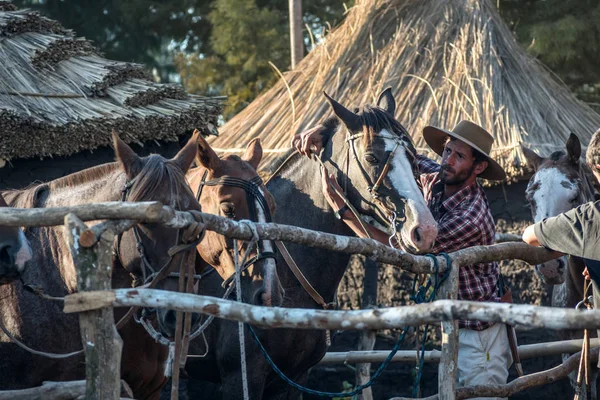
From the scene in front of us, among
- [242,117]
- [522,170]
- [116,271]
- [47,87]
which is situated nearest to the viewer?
[116,271]

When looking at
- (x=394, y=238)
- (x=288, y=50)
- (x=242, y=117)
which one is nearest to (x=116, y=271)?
(x=394, y=238)

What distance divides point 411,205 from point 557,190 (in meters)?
1.98

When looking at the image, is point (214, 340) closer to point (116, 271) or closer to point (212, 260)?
point (212, 260)

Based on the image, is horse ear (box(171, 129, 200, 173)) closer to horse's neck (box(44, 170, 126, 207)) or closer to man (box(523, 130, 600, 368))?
horse's neck (box(44, 170, 126, 207))

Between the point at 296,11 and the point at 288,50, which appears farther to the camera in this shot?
the point at 288,50

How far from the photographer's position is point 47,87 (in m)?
7.16

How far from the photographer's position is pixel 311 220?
5035 millimetres

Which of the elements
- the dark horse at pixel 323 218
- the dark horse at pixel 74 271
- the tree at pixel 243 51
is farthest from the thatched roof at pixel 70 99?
the tree at pixel 243 51

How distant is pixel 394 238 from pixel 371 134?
622mm

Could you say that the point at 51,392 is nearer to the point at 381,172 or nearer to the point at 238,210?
the point at 238,210

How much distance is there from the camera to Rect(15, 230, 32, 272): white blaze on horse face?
3963 millimetres

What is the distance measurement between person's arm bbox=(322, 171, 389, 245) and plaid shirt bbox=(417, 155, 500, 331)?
339 millimetres

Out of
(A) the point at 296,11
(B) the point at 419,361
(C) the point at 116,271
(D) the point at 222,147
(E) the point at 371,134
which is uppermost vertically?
(A) the point at 296,11

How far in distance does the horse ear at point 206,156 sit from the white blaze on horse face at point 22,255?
3.70 ft
